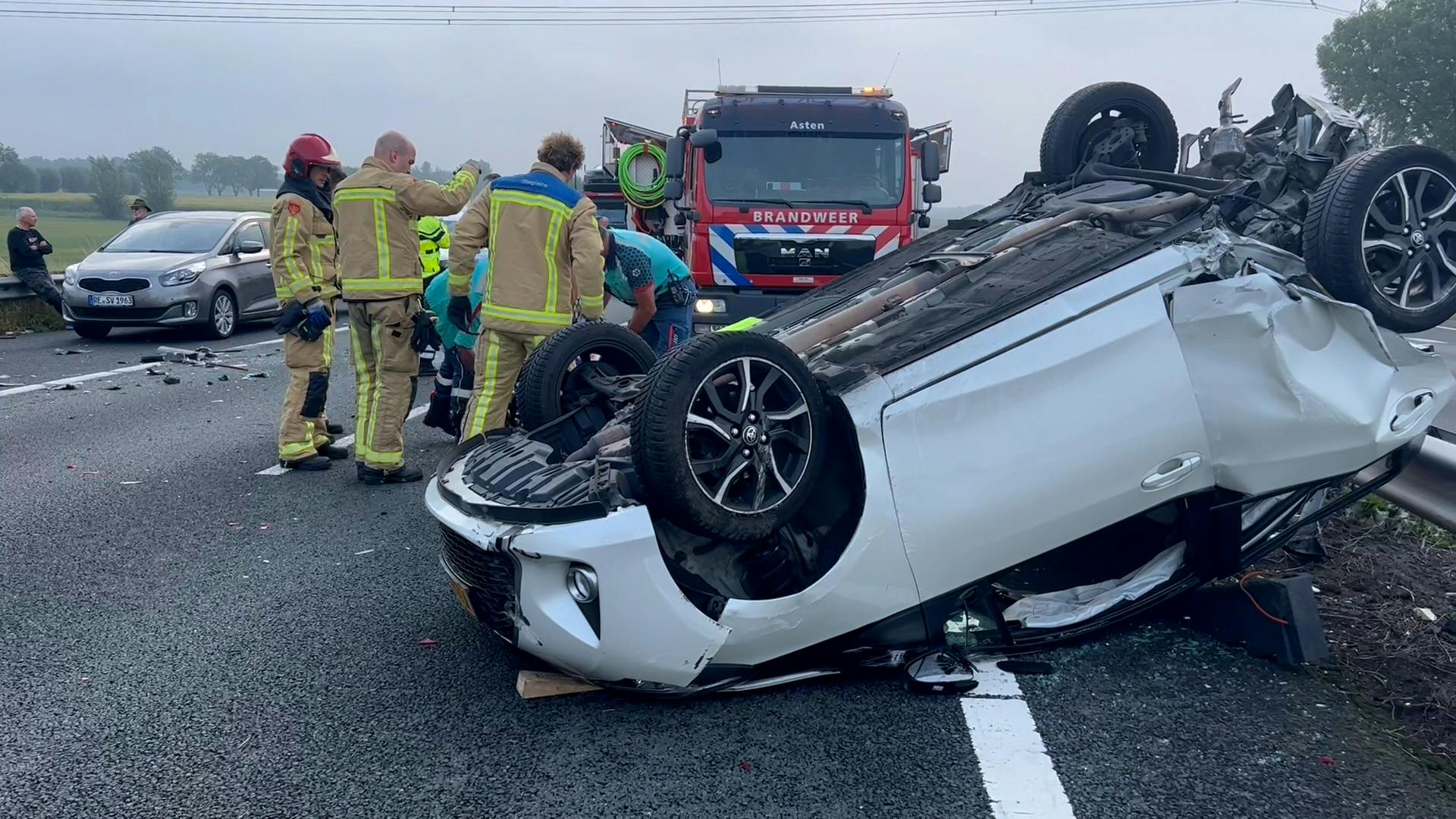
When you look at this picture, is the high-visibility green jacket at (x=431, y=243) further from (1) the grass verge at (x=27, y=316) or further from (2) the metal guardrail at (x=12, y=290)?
(1) the grass verge at (x=27, y=316)

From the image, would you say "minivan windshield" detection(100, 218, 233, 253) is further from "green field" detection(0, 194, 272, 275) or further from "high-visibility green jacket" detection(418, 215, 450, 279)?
"green field" detection(0, 194, 272, 275)

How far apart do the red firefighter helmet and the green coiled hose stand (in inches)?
158

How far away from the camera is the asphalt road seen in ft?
9.36

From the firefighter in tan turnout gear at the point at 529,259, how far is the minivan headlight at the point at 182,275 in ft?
30.3

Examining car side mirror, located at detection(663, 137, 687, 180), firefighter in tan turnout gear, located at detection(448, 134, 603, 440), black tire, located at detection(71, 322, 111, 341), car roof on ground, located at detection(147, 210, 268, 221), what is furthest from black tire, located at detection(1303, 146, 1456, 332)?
car roof on ground, located at detection(147, 210, 268, 221)

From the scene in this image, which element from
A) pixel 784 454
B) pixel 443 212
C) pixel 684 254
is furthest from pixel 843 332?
pixel 684 254

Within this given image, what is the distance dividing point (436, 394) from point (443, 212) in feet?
4.94

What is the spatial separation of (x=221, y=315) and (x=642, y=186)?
640 centimetres

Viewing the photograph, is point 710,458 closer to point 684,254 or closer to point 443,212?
point 443,212

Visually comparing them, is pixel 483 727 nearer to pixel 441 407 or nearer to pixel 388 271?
pixel 388 271

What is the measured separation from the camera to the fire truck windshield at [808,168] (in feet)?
31.9

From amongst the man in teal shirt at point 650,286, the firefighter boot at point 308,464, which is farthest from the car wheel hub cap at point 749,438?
the firefighter boot at point 308,464

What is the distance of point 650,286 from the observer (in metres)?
6.45

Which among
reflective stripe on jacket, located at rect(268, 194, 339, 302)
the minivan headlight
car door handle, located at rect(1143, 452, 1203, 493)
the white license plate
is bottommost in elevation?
the white license plate
